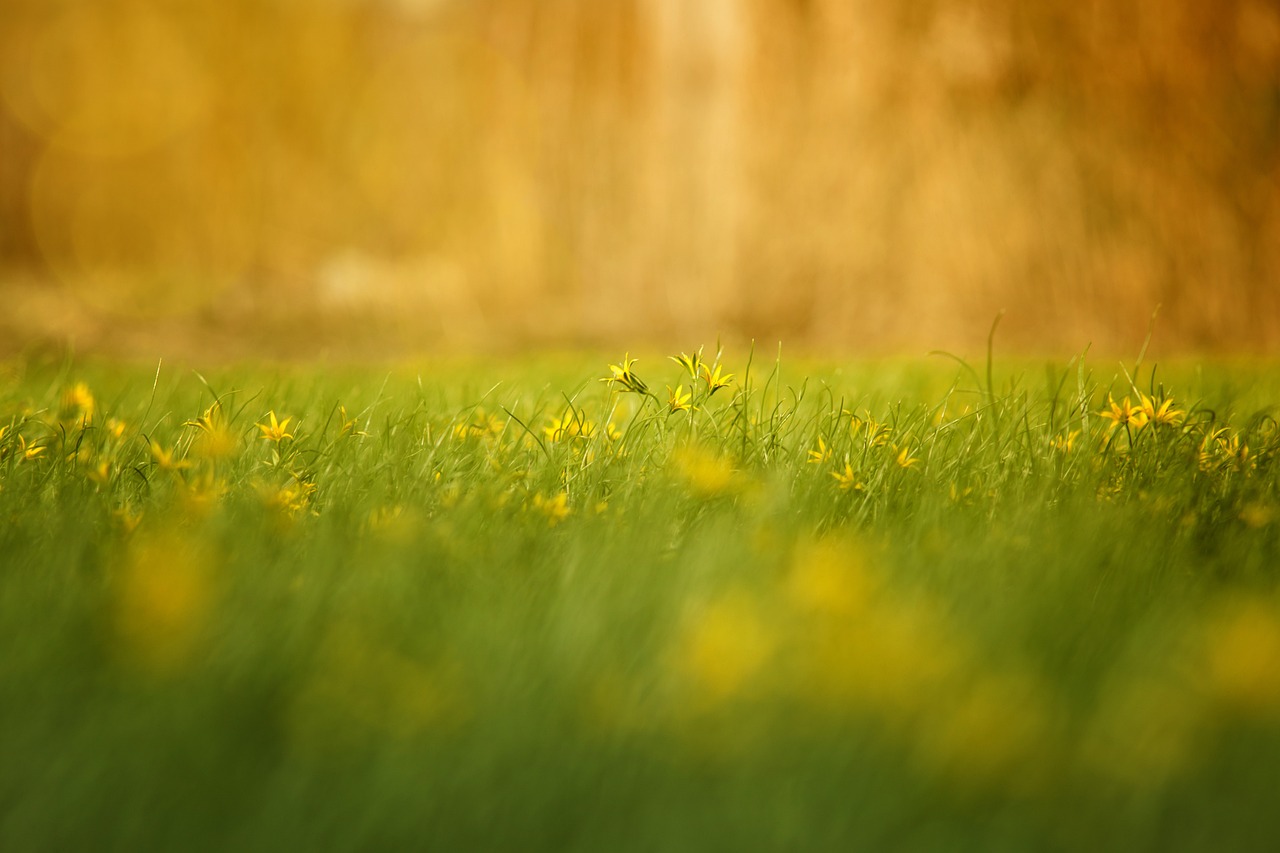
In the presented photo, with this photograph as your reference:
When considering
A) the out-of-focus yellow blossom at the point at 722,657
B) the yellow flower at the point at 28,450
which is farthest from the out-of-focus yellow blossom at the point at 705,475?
the yellow flower at the point at 28,450

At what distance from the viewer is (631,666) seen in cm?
90

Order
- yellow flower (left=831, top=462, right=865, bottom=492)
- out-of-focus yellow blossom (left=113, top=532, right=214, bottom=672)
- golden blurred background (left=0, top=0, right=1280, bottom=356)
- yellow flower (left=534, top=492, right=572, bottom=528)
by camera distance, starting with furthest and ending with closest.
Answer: golden blurred background (left=0, top=0, right=1280, bottom=356) < yellow flower (left=831, top=462, right=865, bottom=492) < yellow flower (left=534, top=492, right=572, bottom=528) < out-of-focus yellow blossom (left=113, top=532, right=214, bottom=672)

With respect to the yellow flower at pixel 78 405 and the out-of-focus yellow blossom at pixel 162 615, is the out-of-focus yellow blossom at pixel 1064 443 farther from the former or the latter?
the yellow flower at pixel 78 405

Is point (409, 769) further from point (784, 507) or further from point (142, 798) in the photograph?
point (784, 507)

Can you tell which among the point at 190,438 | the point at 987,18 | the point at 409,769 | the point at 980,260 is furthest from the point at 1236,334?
the point at 409,769

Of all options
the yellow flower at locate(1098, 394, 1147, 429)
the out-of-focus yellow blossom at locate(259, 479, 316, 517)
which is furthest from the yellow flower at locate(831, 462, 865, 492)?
Answer: the out-of-focus yellow blossom at locate(259, 479, 316, 517)

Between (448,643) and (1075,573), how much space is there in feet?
2.31

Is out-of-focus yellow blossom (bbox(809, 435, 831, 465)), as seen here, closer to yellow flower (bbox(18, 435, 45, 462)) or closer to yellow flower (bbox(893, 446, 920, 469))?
yellow flower (bbox(893, 446, 920, 469))

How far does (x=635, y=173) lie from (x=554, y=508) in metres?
5.33

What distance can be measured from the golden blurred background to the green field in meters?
4.63

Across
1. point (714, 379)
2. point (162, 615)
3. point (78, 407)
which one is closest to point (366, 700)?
point (162, 615)

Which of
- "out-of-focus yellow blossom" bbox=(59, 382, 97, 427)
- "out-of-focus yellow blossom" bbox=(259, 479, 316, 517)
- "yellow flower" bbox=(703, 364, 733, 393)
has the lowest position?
"out-of-focus yellow blossom" bbox=(259, 479, 316, 517)

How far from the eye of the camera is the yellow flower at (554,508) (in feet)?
4.53

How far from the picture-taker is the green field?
2.37ft
